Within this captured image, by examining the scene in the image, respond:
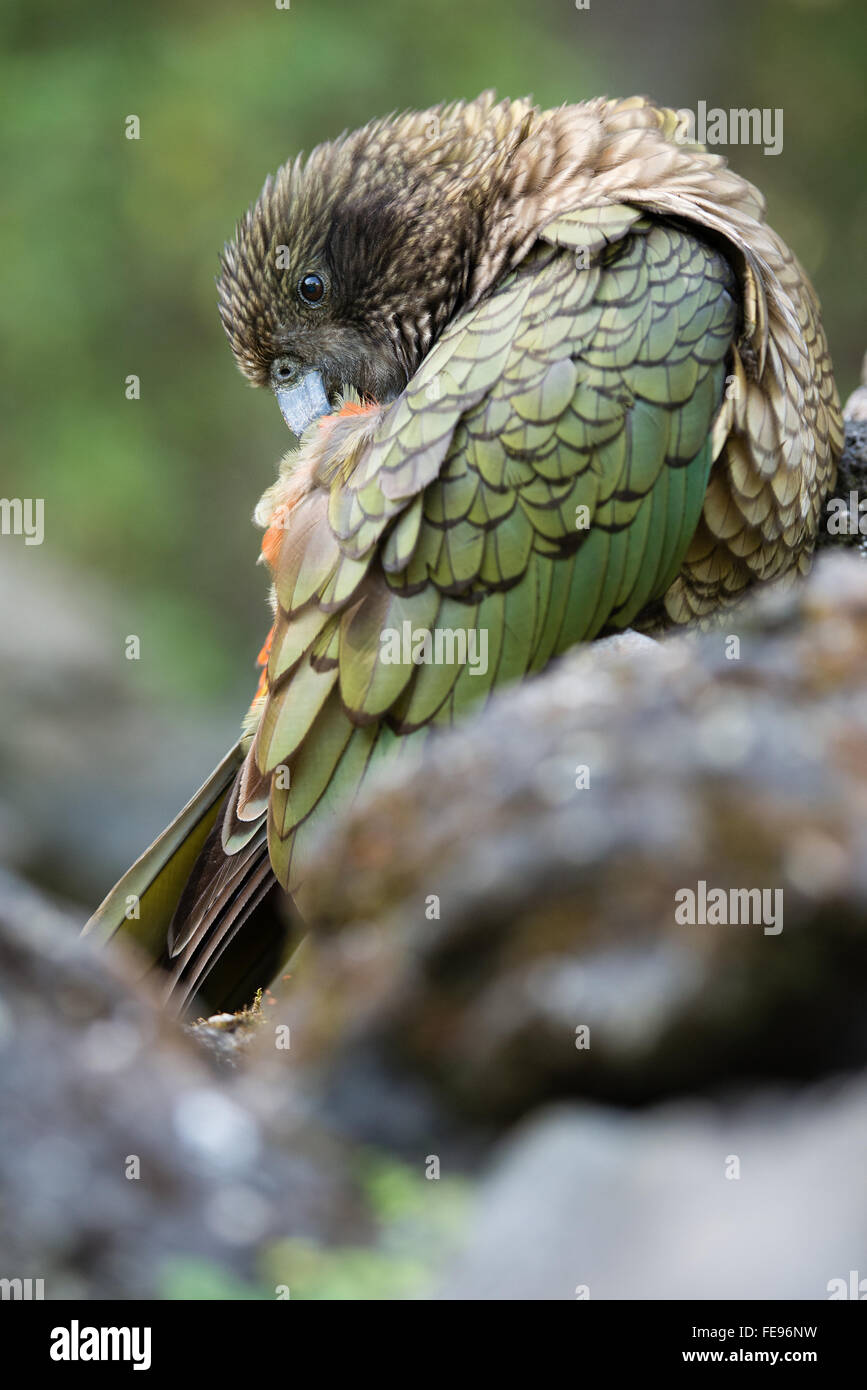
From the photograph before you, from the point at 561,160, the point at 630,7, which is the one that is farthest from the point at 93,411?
the point at 561,160

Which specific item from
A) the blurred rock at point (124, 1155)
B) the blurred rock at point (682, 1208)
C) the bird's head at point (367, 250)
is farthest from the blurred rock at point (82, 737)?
the blurred rock at point (682, 1208)

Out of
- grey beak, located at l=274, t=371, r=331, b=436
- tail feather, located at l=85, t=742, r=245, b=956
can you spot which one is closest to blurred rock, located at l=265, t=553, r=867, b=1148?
tail feather, located at l=85, t=742, r=245, b=956

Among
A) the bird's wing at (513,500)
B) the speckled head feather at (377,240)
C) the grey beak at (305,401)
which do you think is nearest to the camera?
the bird's wing at (513,500)

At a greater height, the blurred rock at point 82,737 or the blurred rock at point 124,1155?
the blurred rock at point 82,737

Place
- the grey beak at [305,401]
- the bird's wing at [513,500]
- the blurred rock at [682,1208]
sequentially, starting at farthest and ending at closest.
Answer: the grey beak at [305,401], the bird's wing at [513,500], the blurred rock at [682,1208]

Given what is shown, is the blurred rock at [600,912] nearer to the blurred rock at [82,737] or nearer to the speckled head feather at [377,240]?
the speckled head feather at [377,240]
